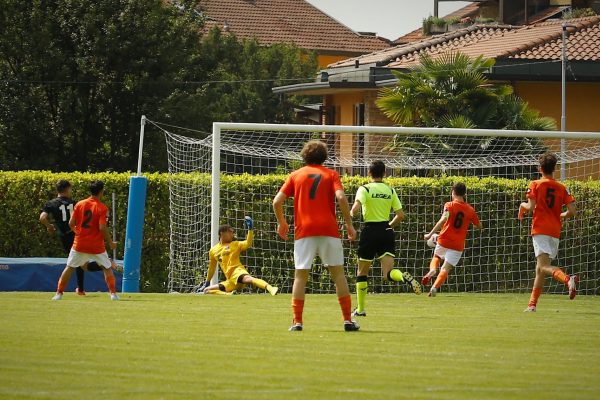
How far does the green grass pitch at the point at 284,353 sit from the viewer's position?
8.30 metres

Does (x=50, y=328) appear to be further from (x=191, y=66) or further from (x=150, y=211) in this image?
(x=191, y=66)

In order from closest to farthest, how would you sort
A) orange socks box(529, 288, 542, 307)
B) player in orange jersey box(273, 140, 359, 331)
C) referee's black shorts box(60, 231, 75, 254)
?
player in orange jersey box(273, 140, 359, 331)
orange socks box(529, 288, 542, 307)
referee's black shorts box(60, 231, 75, 254)

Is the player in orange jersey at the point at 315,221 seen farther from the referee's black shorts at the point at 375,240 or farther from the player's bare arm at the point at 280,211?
the referee's black shorts at the point at 375,240

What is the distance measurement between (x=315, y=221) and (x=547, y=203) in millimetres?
4222

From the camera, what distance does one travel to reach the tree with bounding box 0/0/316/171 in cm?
3550

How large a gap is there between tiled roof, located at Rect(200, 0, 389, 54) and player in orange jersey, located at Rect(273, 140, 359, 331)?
181ft

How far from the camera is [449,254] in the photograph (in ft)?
60.0

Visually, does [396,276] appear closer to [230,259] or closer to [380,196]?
[380,196]

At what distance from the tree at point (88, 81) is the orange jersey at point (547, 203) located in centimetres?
2274

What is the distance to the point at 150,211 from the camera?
2323cm

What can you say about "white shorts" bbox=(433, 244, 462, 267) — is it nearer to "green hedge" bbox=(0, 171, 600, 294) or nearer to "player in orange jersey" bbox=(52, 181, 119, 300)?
"green hedge" bbox=(0, 171, 600, 294)

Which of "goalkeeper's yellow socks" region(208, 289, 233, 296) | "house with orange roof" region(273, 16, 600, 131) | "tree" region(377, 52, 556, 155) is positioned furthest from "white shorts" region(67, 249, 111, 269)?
"house with orange roof" region(273, 16, 600, 131)

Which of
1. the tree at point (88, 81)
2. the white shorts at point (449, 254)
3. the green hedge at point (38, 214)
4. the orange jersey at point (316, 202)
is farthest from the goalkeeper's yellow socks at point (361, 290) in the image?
the tree at point (88, 81)

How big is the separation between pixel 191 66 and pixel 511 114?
15267mm
